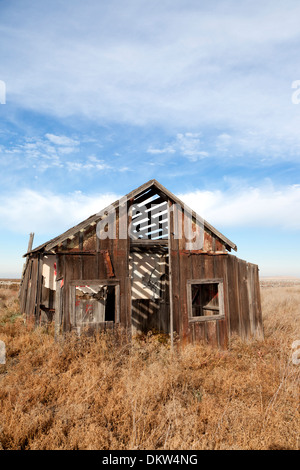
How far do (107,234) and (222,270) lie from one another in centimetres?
429

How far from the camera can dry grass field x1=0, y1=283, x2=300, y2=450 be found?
4.23 meters

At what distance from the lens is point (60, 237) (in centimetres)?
791

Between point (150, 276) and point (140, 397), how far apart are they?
715 cm

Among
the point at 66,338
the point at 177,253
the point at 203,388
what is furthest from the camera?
the point at 177,253

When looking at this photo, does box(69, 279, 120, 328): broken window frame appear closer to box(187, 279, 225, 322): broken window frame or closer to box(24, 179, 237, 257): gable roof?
box(24, 179, 237, 257): gable roof

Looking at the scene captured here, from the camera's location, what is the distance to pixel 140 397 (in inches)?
209

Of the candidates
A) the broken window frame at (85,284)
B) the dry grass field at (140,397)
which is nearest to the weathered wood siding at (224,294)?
the dry grass field at (140,397)

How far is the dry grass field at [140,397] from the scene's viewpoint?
4234 mm

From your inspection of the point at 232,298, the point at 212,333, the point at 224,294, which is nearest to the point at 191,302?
the point at 212,333
